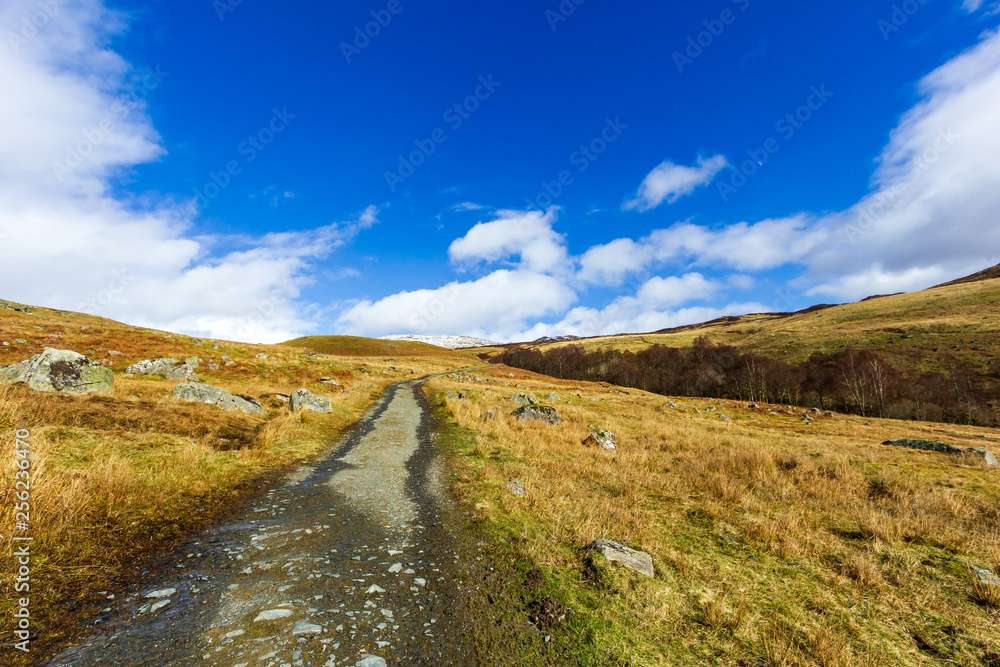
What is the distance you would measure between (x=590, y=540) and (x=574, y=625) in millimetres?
2724

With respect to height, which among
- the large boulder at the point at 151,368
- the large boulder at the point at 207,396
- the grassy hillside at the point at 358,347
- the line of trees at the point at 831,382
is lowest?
the line of trees at the point at 831,382

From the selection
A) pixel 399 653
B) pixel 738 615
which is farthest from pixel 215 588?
pixel 738 615

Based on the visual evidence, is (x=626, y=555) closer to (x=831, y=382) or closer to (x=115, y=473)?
(x=115, y=473)

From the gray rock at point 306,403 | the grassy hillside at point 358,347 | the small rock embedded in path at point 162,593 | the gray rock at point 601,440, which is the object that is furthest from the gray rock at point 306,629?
the grassy hillside at point 358,347

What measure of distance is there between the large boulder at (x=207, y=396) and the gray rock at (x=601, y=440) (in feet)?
59.2

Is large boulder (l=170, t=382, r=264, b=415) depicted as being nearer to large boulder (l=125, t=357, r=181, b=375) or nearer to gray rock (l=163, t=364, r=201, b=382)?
gray rock (l=163, t=364, r=201, b=382)

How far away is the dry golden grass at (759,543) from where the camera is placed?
528 cm

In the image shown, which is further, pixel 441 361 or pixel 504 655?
pixel 441 361

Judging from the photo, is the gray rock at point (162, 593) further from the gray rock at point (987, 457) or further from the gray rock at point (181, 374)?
the gray rock at point (987, 457)

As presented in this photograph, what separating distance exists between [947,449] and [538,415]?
77.2ft

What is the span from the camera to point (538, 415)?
26.8 m

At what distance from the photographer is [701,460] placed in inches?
647

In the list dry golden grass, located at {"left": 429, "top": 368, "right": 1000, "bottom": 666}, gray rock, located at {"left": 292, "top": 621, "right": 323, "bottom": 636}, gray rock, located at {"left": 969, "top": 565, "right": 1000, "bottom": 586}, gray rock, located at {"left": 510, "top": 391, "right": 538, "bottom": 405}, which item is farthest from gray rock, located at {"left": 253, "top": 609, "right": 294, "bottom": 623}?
gray rock, located at {"left": 510, "top": 391, "right": 538, "bottom": 405}

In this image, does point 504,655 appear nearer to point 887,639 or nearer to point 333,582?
point 333,582
